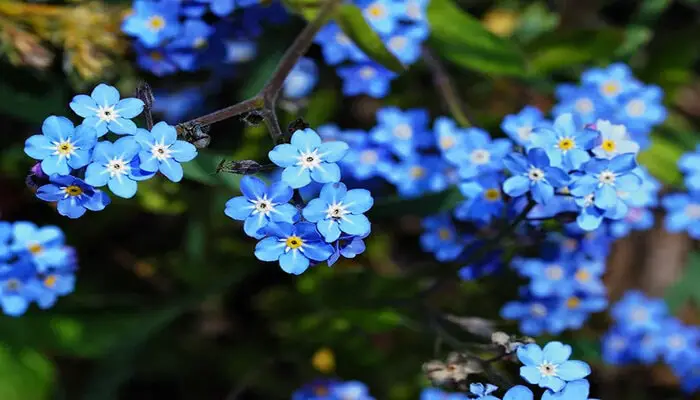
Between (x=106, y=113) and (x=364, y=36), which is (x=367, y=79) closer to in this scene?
(x=364, y=36)

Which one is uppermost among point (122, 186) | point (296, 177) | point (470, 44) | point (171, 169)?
point (470, 44)

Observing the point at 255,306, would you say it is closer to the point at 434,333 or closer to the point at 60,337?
the point at 60,337

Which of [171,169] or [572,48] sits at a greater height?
[572,48]

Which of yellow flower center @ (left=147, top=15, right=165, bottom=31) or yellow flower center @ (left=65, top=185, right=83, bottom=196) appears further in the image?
yellow flower center @ (left=147, top=15, right=165, bottom=31)

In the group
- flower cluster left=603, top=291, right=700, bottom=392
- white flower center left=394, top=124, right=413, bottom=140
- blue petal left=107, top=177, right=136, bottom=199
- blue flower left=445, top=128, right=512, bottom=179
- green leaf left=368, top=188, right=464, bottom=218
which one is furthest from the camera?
flower cluster left=603, top=291, right=700, bottom=392

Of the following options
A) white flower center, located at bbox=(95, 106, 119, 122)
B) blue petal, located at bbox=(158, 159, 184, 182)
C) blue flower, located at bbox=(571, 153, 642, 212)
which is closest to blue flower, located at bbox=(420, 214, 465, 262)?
blue flower, located at bbox=(571, 153, 642, 212)

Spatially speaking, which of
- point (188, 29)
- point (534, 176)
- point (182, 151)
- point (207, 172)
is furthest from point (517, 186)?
point (188, 29)

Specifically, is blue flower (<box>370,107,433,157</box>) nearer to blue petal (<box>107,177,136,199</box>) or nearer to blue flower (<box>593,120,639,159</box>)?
blue flower (<box>593,120,639,159</box>)
